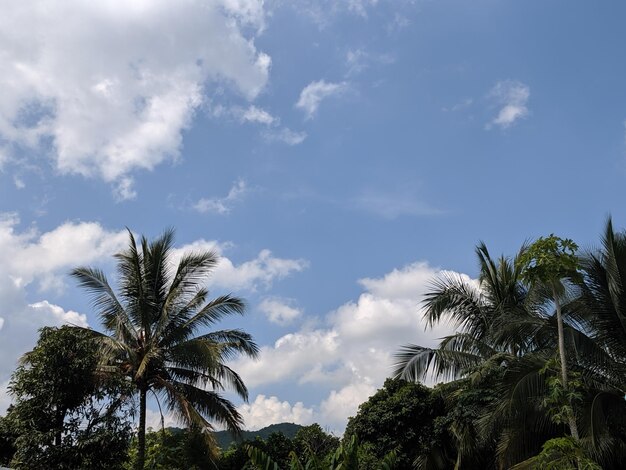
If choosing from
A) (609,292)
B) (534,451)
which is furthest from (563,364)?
(534,451)

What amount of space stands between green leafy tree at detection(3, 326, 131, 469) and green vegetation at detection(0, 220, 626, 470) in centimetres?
3

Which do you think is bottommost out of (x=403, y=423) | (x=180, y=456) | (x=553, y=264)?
(x=180, y=456)

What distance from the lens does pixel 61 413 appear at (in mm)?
14047

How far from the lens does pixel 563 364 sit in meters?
10.4

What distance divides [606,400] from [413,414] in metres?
8.96

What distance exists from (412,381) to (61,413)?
35.2 feet

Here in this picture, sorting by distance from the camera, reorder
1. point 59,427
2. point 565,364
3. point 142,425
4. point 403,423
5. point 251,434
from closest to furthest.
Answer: point 565,364 < point 59,427 < point 142,425 < point 403,423 < point 251,434

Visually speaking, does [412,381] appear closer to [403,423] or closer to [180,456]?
[403,423]

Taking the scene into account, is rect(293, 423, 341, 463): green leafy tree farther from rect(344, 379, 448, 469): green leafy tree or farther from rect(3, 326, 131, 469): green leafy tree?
rect(3, 326, 131, 469): green leafy tree

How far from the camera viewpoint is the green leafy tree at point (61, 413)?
13.4 m

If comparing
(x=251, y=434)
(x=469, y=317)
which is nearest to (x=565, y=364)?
(x=469, y=317)

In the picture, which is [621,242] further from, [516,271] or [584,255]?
[516,271]

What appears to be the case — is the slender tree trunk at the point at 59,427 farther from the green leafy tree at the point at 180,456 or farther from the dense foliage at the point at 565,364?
the dense foliage at the point at 565,364

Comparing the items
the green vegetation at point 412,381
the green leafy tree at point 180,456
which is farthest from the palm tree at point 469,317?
the green leafy tree at point 180,456
